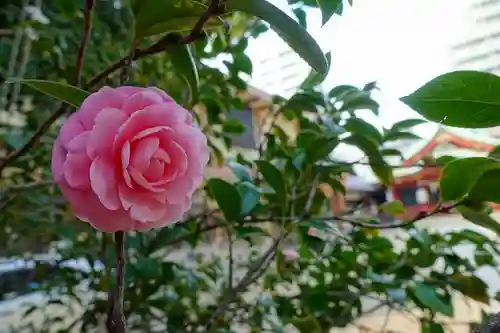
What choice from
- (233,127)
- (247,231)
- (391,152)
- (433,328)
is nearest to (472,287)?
(433,328)

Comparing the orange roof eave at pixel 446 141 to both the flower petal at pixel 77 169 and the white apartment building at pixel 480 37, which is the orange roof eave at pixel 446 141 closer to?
the white apartment building at pixel 480 37

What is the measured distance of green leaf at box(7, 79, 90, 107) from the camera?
32 cm

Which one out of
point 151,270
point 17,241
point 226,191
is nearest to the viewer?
point 226,191

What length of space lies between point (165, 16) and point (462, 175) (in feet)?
0.87

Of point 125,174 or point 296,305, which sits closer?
point 125,174

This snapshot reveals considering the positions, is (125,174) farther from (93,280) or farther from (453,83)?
(93,280)

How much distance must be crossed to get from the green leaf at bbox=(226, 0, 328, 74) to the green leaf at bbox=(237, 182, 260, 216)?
271 mm

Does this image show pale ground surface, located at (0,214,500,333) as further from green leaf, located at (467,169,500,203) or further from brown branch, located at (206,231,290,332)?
green leaf, located at (467,169,500,203)

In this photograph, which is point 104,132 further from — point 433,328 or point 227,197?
point 433,328

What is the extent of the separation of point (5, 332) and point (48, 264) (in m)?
0.22

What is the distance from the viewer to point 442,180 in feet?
1.47

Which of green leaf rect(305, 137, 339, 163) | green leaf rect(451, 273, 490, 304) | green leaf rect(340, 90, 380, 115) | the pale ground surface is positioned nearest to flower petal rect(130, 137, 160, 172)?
green leaf rect(305, 137, 339, 163)

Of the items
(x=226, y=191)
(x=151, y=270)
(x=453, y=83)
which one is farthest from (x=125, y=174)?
(x=151, y=270)

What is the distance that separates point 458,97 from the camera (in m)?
0.31
